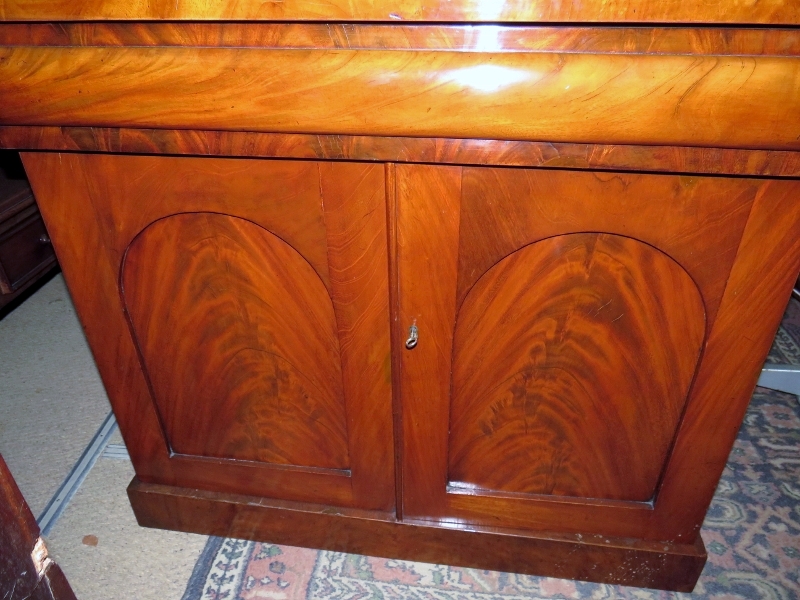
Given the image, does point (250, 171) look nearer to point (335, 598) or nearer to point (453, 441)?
point (453, 441)

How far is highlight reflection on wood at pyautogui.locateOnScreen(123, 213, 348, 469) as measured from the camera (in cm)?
71

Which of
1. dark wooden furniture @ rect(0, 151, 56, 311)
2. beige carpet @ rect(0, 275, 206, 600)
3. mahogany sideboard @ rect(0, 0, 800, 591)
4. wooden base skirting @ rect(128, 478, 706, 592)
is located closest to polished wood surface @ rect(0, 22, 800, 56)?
mahogany sideboard @ rect(0, 0, 800, 591)

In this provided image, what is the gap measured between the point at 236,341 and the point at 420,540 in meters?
0.44

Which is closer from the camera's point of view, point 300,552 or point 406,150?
point 406,150

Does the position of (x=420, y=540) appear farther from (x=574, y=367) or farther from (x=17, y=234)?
(x=17, y=234)

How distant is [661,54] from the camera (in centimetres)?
51

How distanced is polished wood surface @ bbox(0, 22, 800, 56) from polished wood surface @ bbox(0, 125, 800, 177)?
84mm

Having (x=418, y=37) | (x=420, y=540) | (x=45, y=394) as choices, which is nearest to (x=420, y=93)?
(x=418, y=37)

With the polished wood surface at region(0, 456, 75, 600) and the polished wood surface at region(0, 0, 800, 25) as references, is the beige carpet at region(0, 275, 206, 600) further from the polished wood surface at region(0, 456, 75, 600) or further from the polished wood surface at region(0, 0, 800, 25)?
the polished wood surface at region(0, 0, 800, 25)

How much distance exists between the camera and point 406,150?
59cm

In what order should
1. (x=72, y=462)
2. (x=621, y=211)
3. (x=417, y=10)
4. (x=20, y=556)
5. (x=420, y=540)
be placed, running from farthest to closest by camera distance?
1. (x=72, y=462)
2. (x=420, y=540)
3. (x=621, y=211)
4. (x=417, y=10)
5. (x=20, y=556)

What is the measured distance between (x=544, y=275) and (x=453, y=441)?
290 mm

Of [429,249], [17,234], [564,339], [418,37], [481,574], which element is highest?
[418,37]

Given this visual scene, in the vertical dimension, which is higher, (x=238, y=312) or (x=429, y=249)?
(x=429, y=249)
